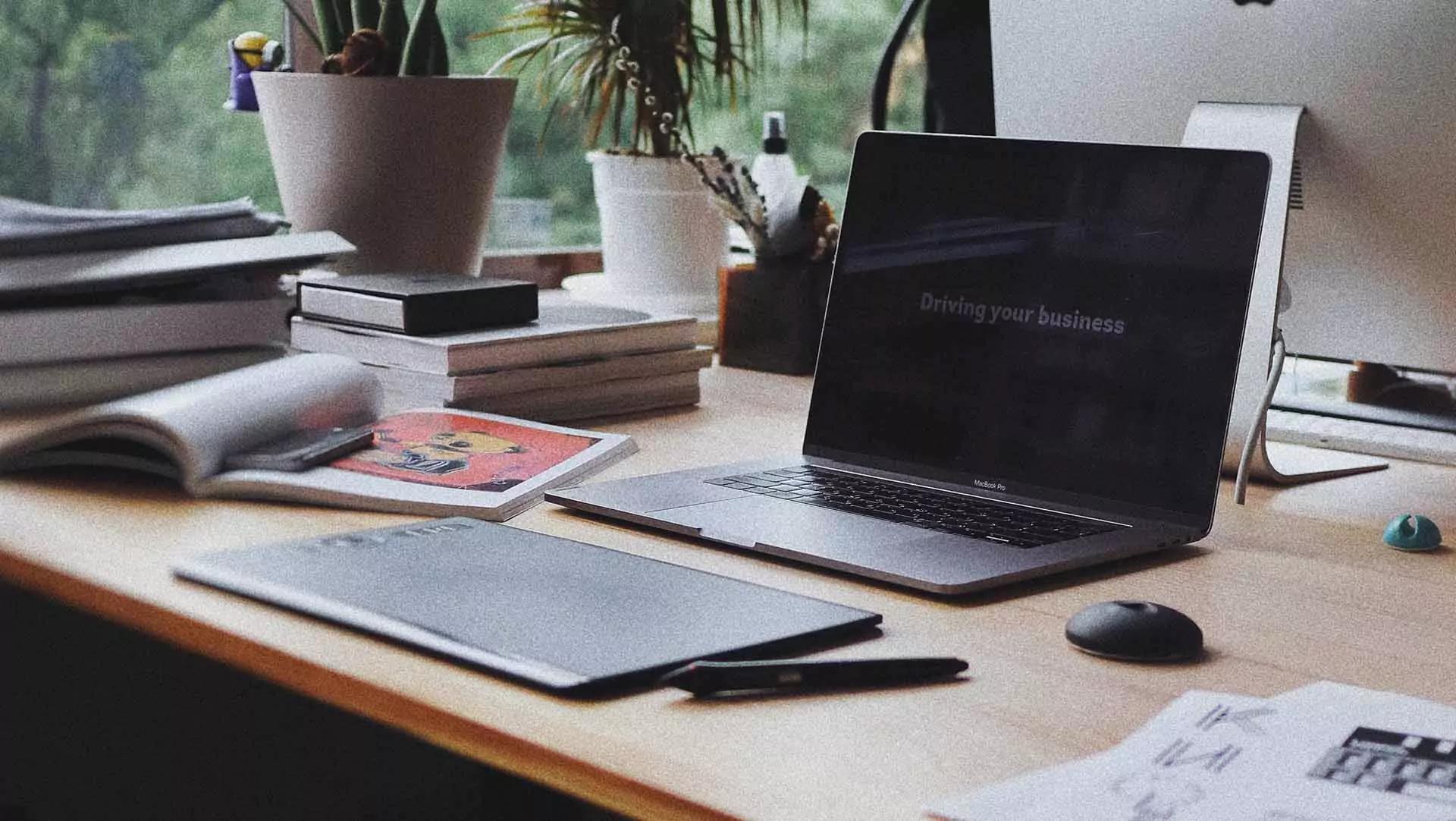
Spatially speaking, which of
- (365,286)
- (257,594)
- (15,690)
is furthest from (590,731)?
(15,690)

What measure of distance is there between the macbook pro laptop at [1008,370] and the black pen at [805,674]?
16 cm

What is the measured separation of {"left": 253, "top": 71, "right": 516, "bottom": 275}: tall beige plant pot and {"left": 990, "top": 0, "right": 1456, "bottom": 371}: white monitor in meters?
0.61

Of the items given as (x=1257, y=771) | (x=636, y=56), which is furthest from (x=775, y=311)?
(x=1257, y=771)

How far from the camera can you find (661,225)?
1748mm

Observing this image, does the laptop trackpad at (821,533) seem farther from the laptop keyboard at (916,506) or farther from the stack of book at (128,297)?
the stack of book at (128,297)

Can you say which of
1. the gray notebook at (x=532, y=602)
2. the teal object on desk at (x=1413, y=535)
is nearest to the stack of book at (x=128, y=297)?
the gray notebook at (x=532, y=602)

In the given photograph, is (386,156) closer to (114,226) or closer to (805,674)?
(114,226)

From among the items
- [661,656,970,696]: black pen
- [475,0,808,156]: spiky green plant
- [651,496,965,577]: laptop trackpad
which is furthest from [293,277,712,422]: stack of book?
[661,656,970,696]: black pen

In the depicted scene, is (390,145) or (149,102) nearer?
(390,145)

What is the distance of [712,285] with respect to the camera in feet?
5.83

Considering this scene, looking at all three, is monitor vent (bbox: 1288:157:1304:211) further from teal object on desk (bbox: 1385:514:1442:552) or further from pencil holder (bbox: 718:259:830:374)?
pencil holder (bbox: 718:259:830:374)

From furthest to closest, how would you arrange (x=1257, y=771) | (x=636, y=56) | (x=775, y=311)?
(x=636, y=56) → (x=775, y=311) → (x=1257, y=771)

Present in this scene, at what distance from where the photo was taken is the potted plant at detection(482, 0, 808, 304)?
175cm

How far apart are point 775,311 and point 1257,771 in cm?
104
